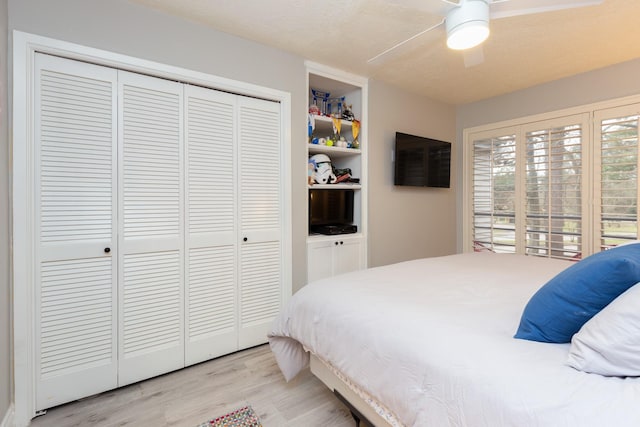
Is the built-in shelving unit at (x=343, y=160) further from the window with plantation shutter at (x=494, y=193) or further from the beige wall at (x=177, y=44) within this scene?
the window with plantation shutter at (x=494, y=193)

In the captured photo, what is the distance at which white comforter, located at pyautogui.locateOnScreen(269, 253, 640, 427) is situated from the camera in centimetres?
76

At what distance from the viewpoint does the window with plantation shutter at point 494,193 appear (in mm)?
3518

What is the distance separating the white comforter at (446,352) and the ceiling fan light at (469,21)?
1329mm

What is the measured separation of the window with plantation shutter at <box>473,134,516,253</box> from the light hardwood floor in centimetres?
290

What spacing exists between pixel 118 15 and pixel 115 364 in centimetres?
224

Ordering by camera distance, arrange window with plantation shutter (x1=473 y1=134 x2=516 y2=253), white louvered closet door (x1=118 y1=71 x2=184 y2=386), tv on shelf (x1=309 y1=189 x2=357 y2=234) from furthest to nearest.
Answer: window with plantation shutter (x1=473 y1=134 x2=516 y2=253), tv on shelf (x1=309 y1=189 x2=357 y2=234), white louvered closet door (x1=118 y1=71 x2=184 y2=386)

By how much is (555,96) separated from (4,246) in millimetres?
4716

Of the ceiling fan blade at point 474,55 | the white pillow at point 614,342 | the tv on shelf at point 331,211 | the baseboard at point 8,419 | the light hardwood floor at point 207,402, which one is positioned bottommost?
the light hardwood floor at point 207,402

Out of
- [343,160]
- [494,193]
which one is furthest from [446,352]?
[494,193]

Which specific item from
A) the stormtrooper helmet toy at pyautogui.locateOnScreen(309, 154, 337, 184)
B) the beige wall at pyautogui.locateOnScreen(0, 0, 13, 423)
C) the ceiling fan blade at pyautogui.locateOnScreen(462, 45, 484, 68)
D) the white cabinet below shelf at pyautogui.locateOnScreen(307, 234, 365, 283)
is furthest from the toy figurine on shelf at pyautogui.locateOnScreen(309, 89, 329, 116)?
the beige wall at pyautogui.locateOnScreen(0, 0, 13, 423)

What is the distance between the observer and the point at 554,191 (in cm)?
317

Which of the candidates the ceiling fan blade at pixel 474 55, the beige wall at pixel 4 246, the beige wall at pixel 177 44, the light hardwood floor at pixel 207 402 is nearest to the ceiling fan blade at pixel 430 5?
the ceiling fan blade at pixel 474 55

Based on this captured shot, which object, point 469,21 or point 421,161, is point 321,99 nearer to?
point 421,161

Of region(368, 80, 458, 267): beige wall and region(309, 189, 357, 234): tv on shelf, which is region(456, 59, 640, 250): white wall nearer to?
region(368, 80, 458, 267): beige wall
